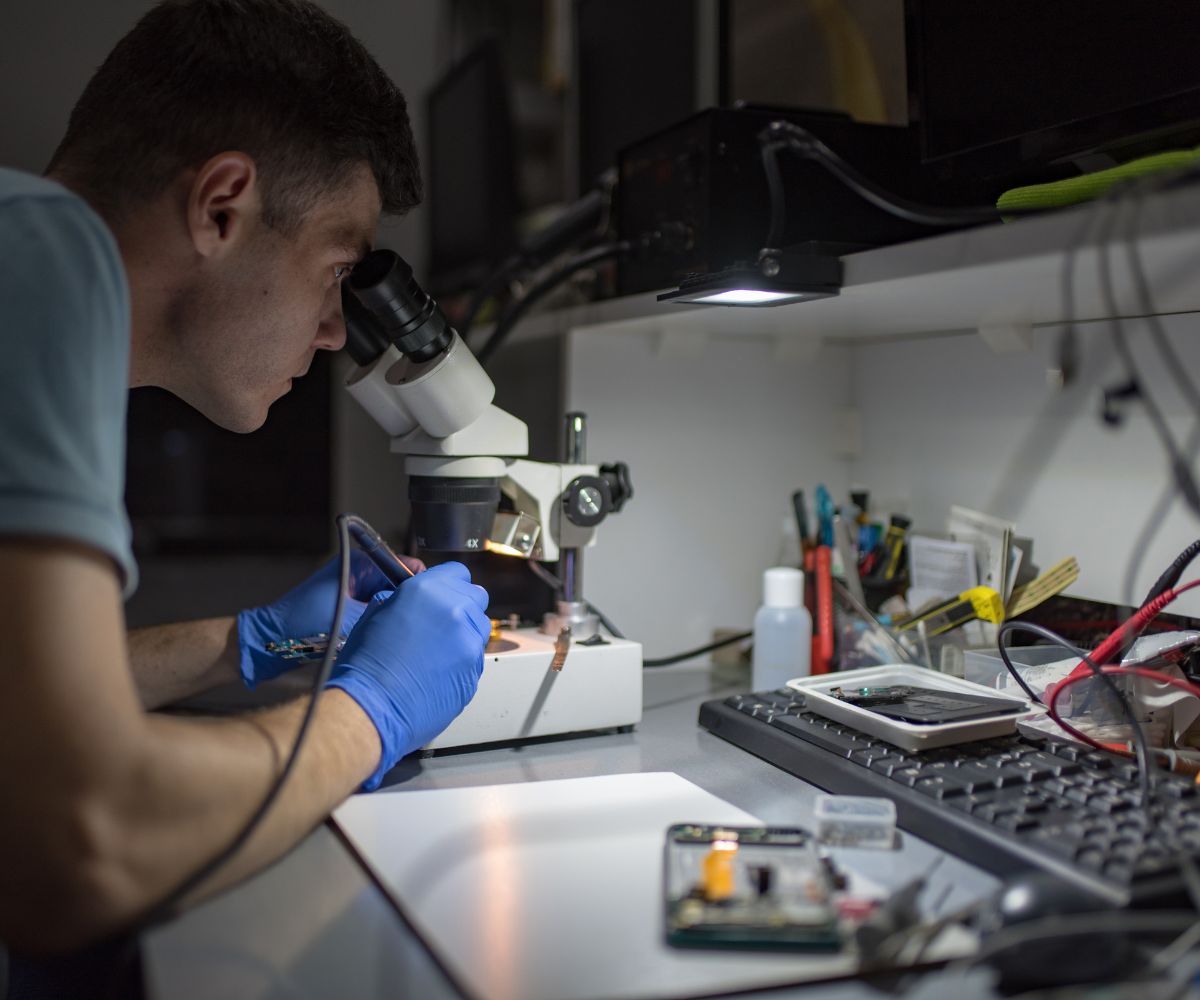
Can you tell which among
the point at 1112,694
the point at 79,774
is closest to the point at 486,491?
the point at 79,774

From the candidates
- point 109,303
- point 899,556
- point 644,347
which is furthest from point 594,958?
point 644,347

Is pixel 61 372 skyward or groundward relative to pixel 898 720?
skyward

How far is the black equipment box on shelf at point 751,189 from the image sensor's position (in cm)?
123

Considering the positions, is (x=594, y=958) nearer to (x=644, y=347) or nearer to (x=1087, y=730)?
(x=1087, y=730)

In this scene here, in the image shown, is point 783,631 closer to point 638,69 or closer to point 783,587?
point 783,587

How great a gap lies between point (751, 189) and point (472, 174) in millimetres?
1207

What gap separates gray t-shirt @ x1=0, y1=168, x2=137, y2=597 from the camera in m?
0.67

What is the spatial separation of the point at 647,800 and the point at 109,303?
0.60m

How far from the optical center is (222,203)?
0.95 metres

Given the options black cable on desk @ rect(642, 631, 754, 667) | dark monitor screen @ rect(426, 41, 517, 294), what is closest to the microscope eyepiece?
black cable on desk @ rect(642, 631, 754, 667)

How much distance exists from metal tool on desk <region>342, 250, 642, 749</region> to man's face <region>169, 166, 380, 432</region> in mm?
43

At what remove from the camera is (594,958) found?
65 centimetres

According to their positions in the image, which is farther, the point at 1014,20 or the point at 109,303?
the point at 1014,20

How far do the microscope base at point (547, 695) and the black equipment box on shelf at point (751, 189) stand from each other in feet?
1.59
